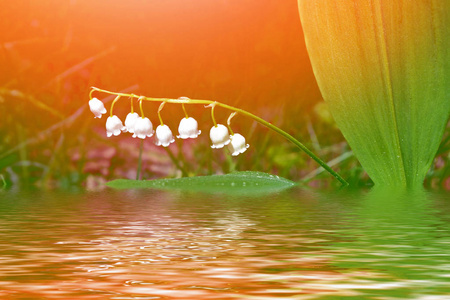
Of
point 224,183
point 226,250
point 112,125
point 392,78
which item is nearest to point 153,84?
point 112,125

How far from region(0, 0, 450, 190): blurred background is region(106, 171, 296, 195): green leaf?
0.15m

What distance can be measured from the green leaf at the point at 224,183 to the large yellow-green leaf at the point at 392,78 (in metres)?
0.17

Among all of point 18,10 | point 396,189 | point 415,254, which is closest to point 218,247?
point 415,254

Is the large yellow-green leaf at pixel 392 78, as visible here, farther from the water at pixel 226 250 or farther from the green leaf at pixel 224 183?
the water at pixel 226 250

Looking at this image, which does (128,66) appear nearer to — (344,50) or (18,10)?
(18,10)

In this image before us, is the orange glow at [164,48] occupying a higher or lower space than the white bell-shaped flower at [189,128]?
higher

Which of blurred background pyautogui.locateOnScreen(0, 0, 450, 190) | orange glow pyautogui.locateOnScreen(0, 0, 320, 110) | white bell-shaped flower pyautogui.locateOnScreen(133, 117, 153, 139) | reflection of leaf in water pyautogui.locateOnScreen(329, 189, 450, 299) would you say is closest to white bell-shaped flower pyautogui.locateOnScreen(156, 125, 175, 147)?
white bell-shaped flower pyautogui.locateOnScreen(133, 117, 153, 139)

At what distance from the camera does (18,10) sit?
1.74m

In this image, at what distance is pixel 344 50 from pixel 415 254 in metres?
0.88

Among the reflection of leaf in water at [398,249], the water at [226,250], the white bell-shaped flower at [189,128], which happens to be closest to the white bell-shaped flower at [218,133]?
the white bell-shaped flower at [189,128]

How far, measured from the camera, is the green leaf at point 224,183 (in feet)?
4.16

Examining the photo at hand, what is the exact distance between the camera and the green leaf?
4.16 ft

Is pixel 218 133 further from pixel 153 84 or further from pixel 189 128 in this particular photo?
pixel 153 84

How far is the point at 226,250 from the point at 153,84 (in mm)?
1154
